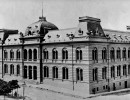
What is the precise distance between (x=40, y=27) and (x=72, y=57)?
12707 mm

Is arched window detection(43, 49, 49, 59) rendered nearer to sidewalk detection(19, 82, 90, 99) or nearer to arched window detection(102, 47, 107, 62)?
sidewalk detection(19, 82, 90, 99)

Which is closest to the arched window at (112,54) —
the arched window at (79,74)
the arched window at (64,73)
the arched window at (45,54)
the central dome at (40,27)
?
the arched window at (79,74)

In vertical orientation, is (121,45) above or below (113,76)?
above

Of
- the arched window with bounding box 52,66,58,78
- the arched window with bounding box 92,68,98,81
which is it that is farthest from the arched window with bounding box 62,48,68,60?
the arched window with bounding box 92,68,98,81

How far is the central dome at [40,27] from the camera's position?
195 ft

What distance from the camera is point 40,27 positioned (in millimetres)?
59656

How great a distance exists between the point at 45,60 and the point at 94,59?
42.0 ft

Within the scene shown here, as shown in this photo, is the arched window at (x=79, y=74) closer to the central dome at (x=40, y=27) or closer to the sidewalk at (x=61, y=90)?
the sidewalk at (x=61, y=90)

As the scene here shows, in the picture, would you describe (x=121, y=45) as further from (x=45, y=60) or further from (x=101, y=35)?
(x=45, y=60)

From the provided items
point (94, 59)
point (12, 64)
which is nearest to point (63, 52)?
point (94, 59)

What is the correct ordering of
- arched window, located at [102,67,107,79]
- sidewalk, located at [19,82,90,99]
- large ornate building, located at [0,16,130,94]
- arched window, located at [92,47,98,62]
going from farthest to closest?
1. arched window, located at [102,67,107,79]
2. arched window, located at [92,47,98,62]
3. large ornate building, located at [0,16,130,94]
4. sidewalk, located at [19,82,90,99]

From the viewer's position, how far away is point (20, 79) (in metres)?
63.0

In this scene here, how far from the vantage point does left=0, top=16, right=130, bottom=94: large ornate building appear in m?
49.6

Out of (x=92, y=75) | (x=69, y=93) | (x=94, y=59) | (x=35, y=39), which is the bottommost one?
(x=69, y=93)
